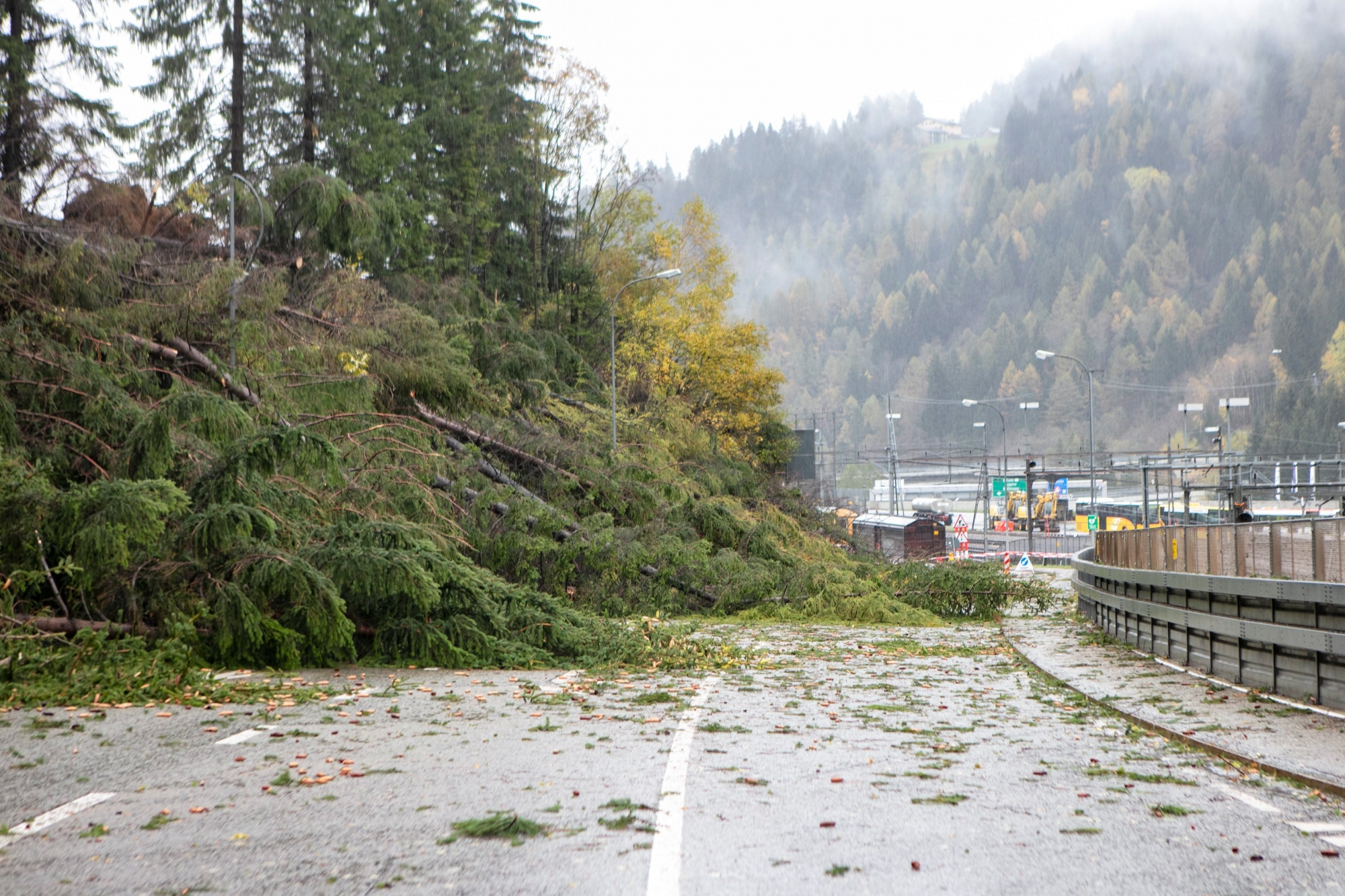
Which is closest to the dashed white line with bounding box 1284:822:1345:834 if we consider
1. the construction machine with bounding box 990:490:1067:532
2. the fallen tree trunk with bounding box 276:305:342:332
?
the fallen tree trunk with bounding box 276:305:342:332

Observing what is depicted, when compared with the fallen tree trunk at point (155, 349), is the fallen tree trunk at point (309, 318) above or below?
above

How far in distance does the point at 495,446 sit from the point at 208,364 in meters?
8.65

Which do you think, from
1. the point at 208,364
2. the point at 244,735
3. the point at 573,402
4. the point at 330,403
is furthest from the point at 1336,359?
the point at 244,735

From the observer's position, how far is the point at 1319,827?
6.06 m

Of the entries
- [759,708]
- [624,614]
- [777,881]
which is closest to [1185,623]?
[759,708]

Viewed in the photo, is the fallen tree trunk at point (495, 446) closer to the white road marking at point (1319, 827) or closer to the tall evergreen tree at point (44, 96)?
the tall evergreen tree at point (44, 96)

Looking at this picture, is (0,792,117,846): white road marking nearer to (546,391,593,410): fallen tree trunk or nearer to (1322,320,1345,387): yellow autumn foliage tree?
(546,391,593,410): fallen tree trunk

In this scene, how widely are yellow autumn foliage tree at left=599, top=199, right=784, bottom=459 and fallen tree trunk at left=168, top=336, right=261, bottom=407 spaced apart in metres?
27.3

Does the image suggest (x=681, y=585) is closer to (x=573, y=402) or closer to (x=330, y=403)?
(x=330, y=403)

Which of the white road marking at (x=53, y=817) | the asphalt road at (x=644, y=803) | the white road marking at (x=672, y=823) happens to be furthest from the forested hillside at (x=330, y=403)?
the white road marking at (x=672, y=823)

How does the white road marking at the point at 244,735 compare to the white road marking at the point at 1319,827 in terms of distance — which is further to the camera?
the white road marking at the point at 244,735

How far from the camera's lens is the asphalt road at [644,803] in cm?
508

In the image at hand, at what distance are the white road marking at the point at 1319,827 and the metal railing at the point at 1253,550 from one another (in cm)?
383

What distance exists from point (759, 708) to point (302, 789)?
4882 millimetres
